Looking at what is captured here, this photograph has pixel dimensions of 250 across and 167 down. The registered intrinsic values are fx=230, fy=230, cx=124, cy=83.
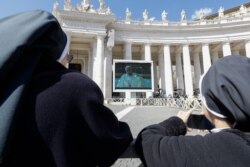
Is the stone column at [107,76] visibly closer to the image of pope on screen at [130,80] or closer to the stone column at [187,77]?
the image of pope on screen at [130,80]

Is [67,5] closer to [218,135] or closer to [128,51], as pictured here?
[128,51]

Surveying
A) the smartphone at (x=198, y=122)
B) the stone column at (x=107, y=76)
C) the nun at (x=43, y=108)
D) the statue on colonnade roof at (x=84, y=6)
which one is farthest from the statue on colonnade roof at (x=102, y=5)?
the nun at (x=43, y=108)

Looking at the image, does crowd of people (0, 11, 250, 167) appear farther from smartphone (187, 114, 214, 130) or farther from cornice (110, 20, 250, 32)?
cornice (110, 20, 250, 32)

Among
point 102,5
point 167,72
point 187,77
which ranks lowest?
point 187,77

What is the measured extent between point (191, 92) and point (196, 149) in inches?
1379

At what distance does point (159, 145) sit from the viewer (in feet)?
4.23

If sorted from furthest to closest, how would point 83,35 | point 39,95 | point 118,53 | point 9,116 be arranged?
1. point 118,53
2. point 83,35
3. point 39,95
4. point 9,116

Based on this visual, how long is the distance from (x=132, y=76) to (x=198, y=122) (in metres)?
22.6

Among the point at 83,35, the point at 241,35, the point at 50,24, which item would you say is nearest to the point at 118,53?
the point at 83,35

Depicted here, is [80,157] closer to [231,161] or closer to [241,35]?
[231,161]

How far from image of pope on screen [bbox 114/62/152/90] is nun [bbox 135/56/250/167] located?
72.4ft

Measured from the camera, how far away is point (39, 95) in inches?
46.9

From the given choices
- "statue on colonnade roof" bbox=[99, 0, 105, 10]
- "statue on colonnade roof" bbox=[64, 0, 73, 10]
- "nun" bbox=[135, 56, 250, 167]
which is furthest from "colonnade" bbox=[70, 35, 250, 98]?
"nun" bbox=[135, 56, 250, 167]

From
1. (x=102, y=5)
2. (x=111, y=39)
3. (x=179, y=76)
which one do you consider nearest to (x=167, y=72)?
(x=179, y=76)
